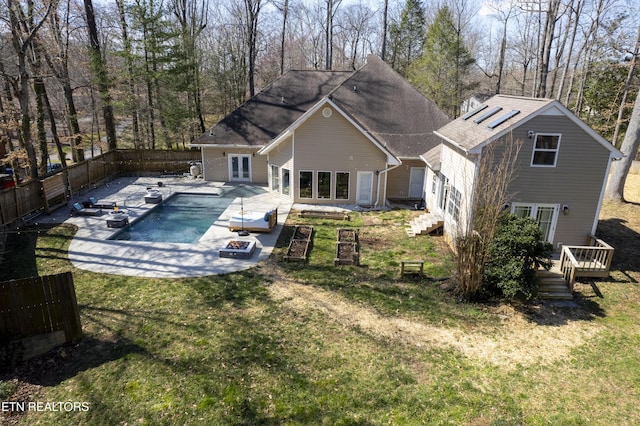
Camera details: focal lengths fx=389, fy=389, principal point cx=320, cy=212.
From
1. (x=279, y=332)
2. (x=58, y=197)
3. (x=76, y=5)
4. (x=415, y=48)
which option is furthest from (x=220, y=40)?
(x=279, y=332)

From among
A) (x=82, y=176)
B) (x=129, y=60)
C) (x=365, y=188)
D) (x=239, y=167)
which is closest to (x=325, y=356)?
(x=365, y=188)

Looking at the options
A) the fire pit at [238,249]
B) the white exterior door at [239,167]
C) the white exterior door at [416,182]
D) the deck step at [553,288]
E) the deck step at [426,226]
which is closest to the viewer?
the deck step at [553,288]

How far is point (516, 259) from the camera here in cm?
1208

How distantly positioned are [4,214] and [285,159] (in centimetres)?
1341

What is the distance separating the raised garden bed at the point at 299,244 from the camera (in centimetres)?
1501

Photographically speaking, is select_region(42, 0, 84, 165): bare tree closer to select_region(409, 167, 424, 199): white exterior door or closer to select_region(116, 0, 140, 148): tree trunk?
select_region(116, 0, 140, 148): tree trunk

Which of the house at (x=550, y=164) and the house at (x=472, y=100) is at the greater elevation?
the house at (x=472, y=100)

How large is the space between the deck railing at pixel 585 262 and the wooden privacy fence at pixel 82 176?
22.2 metres

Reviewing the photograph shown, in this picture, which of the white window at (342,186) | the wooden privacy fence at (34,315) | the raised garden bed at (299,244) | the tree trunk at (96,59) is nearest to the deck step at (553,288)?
the raised garden bed at (299,244)

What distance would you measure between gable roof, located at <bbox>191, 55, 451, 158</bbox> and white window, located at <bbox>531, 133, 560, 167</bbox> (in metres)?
8.98

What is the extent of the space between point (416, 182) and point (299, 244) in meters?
10.5

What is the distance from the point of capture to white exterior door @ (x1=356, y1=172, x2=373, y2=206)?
2228 cm

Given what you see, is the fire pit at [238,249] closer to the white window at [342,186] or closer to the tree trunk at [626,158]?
the white window at [342,186]

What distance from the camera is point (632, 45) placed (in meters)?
24.5
